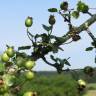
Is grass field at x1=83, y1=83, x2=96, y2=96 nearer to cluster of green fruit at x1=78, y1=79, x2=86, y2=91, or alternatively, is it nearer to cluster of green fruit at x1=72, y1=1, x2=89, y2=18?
cluster of green fruit at x1=72, y1=1, x2=89, y2=18

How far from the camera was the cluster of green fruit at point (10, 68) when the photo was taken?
247cm

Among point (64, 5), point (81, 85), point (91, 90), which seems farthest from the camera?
point (91, 90)

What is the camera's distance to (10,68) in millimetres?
2594

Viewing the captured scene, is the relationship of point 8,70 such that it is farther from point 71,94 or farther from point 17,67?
point 71,94

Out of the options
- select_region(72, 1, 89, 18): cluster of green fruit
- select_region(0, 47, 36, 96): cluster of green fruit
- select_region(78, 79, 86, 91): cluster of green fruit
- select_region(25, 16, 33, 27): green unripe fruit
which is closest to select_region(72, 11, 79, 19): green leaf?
select_region(72, 1, 89, 18): cluster of green fruit

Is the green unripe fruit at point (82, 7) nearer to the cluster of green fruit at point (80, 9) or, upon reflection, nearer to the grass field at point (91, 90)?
the cluster of green fruit at point (80, 9)

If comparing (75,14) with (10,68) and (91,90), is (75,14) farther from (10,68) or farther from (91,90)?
(91,90)

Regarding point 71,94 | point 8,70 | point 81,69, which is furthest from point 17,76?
point 71,94

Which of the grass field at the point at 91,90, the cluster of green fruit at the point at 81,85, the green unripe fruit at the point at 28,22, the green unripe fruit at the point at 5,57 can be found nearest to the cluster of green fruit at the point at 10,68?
the green unripe fruit at the point at 5,57

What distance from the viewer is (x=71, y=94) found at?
5241cm

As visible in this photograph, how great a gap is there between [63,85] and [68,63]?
2046 inches

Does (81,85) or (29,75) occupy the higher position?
(29,75)

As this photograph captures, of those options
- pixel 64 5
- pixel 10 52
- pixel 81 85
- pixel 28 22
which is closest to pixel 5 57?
pixel 10 52

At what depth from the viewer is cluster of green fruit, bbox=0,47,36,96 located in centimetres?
247
